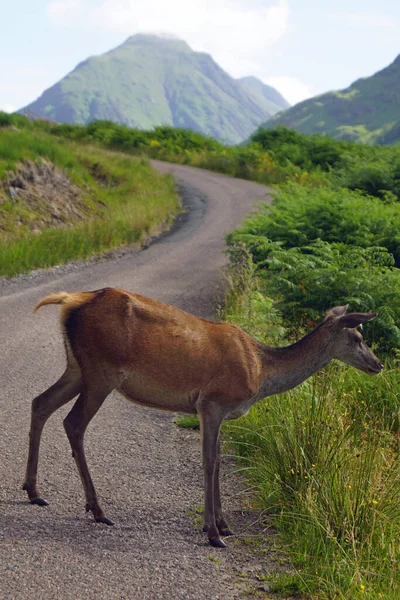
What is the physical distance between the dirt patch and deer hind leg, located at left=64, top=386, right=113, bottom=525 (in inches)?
566

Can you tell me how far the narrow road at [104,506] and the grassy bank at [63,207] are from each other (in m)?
5.99

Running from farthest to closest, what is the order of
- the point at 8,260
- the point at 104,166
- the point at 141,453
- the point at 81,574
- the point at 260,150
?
the point at 260,150 < the point at 104,166 < the point at 8,260 < the point at 141,453 < the point at 81,574

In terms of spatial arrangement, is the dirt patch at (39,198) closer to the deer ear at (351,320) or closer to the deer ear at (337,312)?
the deer ear at (337,312)

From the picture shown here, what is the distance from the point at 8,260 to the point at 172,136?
32.1 meters

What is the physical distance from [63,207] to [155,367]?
1788cm

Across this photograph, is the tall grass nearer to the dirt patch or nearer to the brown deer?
the brown deer

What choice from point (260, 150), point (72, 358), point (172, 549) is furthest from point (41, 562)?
point (260, 150)

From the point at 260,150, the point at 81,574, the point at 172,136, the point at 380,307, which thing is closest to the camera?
the point at 81,574

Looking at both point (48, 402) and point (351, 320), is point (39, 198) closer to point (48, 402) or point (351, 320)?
point (48, 402)

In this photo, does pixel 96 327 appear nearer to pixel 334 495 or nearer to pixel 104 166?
pixel 334 495

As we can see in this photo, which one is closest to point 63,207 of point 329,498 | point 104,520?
point 104,520

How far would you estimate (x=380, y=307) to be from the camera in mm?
10031

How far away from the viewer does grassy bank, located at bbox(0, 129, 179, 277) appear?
18.0m

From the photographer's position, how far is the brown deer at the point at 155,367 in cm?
556
